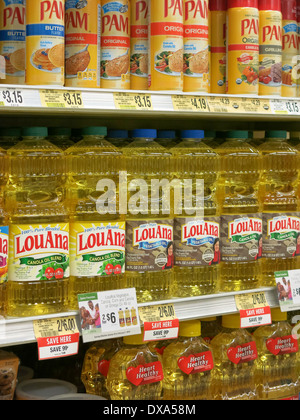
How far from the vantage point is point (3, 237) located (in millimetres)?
1731

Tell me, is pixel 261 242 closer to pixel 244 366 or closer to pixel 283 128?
pixel 244 366

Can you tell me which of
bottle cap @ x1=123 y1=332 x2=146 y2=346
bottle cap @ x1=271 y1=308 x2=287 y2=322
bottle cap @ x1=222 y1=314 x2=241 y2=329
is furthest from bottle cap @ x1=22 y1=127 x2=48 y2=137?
bottle cap @ x1=271 y1=308 x2=287 y2=322

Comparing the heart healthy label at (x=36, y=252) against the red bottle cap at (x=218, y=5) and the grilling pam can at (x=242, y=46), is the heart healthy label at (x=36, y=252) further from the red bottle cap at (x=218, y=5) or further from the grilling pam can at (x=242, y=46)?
the red bottle cap at (x=218, y=5)

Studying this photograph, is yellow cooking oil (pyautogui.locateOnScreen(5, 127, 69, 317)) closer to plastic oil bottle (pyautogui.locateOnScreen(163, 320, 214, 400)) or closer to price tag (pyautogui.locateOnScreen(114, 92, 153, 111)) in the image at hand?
price tag (pyautogui.locateOnScreen(114, 92, 153, 111))

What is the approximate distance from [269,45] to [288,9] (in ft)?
0.64

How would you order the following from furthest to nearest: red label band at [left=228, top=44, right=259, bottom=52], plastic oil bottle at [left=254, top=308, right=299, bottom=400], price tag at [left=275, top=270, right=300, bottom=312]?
plastic oil bottle at [left=254, top=308, right=299, bottom=400]
price tag at [left=275, top=270, right=300, bottom=312]
red label band at [left=228, top=44, right=259, bottom=52]

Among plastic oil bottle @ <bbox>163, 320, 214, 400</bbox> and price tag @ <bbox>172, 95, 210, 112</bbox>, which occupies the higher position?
price tag @ <bbox>172, 95, 210, 112</bbox>

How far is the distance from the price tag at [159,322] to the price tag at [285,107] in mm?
823

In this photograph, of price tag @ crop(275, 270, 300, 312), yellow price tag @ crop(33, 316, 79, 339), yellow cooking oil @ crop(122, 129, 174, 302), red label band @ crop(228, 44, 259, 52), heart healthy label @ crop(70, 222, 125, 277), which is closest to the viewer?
yellow price tag @ crop(33, 316, 79, 339)

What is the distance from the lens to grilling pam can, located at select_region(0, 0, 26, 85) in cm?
178

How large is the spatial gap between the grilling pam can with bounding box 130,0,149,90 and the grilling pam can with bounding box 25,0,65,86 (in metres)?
0.30

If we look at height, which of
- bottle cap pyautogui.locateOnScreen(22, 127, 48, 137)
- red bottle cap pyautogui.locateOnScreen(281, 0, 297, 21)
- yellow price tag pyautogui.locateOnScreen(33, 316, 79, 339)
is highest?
red bottle cap pyautogui.locateOnScreen(281, 0, 297, 21)

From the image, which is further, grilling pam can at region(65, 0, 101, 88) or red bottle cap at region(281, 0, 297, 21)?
red bottle cap at region(281, 0, 297, 21)

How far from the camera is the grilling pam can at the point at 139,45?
1.95 metres
